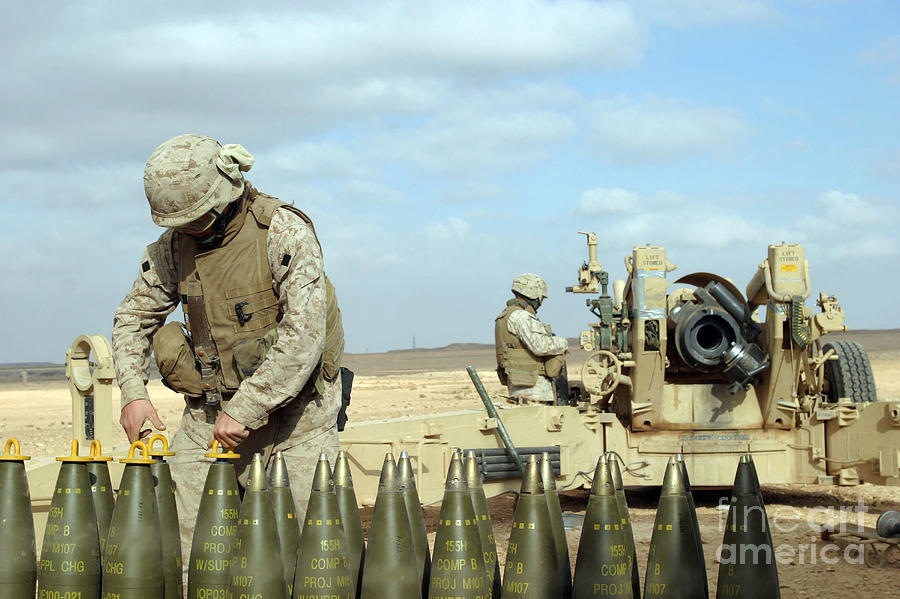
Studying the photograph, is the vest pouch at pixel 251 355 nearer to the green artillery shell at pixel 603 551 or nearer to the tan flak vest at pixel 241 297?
the tan flak vest at pixel 241 297

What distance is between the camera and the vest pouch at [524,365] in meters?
9.06

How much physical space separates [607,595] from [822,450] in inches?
196

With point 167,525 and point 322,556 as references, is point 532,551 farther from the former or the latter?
point 167,525

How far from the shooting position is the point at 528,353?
9.05m

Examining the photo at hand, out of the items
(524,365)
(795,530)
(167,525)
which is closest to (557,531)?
(167,525)

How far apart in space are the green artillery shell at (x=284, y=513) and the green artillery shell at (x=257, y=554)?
19 cm

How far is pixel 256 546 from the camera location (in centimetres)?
333

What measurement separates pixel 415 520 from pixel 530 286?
18.1 ft

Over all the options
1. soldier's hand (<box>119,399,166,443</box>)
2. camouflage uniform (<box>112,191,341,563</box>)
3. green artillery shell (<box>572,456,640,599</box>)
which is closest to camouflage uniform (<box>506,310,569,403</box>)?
camouflage uniform (<box>112,191,341,563</box>)

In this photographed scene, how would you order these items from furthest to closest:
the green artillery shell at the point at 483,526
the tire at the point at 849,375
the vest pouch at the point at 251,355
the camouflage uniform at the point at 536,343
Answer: the camouflage uniform at the point at 536,343 → the tire at the point at 849,375 → the vest pouch at the point at 251,355 → the green artillery shell at the point at 483,526

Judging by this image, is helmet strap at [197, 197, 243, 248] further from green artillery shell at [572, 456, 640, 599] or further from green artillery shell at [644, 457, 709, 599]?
green artillery shell at [644, 457, 709, 599]

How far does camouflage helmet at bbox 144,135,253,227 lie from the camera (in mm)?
4070

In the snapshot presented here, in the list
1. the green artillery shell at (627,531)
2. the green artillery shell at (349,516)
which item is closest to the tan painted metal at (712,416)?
the green artillery shell at (349,516)

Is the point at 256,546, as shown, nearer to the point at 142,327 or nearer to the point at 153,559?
the point at 153,559
